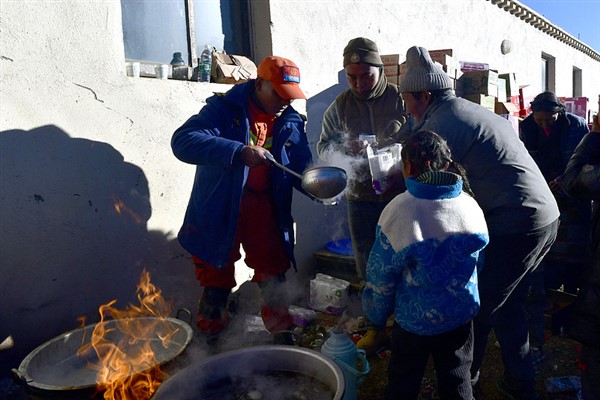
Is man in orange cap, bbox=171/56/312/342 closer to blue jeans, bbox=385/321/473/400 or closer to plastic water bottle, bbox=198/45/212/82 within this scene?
plastic water bottle, bbox=198/45/212/82

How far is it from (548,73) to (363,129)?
45.3 ft

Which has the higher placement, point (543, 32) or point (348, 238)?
point (543, 32)

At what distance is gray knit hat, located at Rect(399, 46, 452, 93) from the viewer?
97.9 inches

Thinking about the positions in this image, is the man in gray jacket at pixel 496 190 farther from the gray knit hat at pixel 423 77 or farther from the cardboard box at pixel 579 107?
the cardboard box at pixel 579 107

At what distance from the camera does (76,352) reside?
2.49m

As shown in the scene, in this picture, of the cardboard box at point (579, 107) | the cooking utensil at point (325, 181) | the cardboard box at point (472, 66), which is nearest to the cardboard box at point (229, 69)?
the cooking utensil at point (325, 181)

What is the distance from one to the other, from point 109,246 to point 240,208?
3.26 ft

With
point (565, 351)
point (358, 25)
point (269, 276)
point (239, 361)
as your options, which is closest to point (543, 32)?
point (358, 25)

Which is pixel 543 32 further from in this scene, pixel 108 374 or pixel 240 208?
pixel 108 374

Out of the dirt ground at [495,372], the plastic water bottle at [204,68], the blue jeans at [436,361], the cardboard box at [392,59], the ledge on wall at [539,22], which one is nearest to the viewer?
the blue jeans at [436,361]

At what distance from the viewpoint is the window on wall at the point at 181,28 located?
11.5ft

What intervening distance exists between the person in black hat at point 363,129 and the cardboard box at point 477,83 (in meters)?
3.41

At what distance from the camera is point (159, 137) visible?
11.2ft

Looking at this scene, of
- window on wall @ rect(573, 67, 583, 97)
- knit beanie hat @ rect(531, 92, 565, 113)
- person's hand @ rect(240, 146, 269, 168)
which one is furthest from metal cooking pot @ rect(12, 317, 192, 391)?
window on wall @ rect(573, 67, 583, 97)
